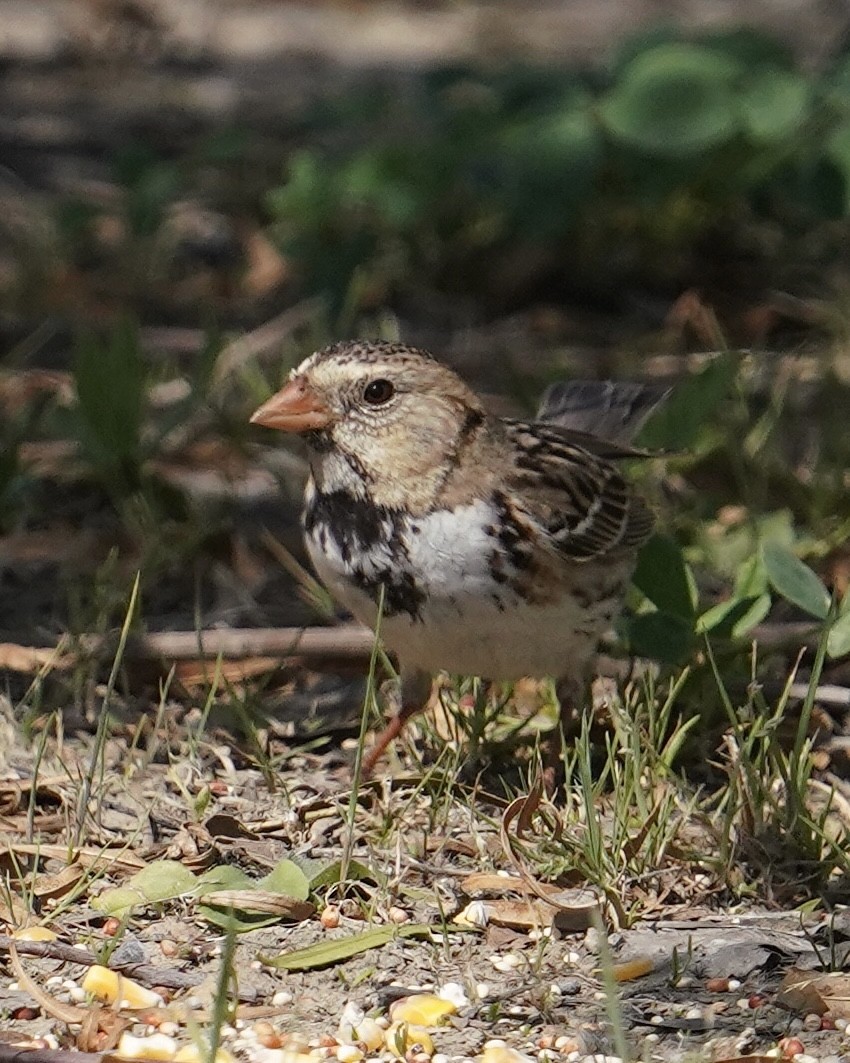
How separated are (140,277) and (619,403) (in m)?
2.10

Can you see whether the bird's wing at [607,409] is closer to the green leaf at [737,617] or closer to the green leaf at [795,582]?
the green leaf at [737,617]

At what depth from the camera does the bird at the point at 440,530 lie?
3.34m

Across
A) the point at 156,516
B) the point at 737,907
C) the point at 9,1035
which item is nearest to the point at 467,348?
the point at 156,516

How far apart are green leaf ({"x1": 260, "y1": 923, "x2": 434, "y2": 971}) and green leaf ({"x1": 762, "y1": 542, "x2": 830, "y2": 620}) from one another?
1001 mm

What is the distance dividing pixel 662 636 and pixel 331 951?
101 centimetres

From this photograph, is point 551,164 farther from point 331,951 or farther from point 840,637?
point 331,951

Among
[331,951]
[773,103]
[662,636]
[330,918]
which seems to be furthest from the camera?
[773,103]

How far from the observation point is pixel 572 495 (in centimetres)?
→ 371

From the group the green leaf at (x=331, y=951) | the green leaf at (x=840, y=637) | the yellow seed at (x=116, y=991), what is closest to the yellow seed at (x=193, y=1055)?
the yellow seed at (x=116, y=991)

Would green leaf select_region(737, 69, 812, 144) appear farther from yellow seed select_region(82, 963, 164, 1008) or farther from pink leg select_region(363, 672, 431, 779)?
yellow seed select_region(82, 963, 164, 1008)

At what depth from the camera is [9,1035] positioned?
2.74m

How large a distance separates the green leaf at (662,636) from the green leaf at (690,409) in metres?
0.70

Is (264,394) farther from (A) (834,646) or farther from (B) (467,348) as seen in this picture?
(A) (834,646)

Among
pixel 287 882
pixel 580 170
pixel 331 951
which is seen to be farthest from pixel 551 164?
pixel 331 951
